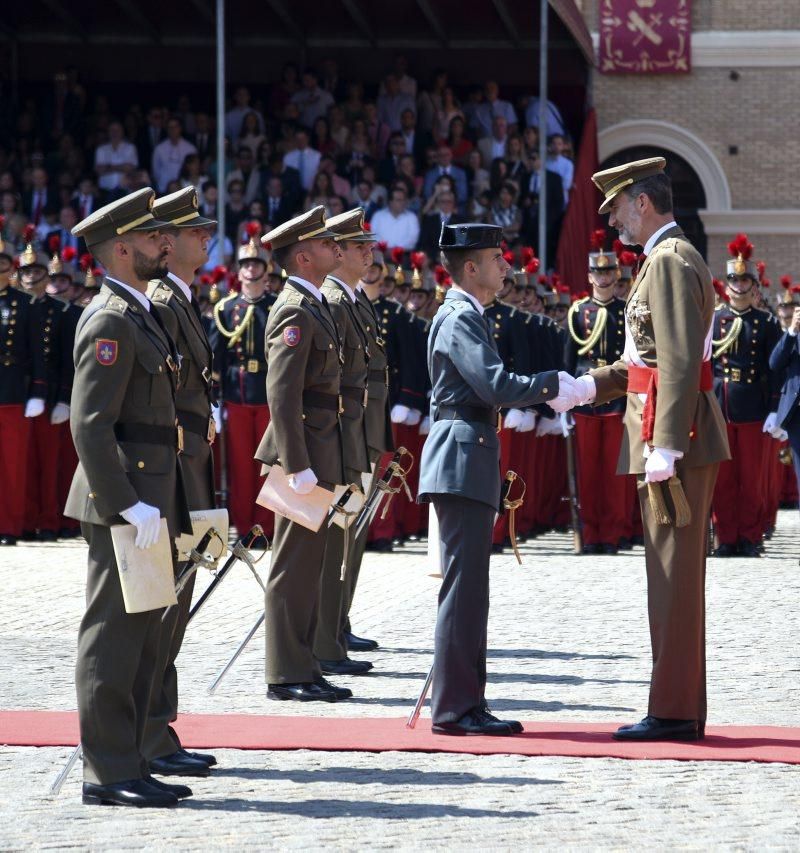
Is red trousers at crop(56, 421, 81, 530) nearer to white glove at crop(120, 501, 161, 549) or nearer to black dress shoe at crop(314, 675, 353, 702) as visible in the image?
black dress shoe at crop(314, 675, 353, 702)

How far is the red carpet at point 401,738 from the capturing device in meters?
5.98

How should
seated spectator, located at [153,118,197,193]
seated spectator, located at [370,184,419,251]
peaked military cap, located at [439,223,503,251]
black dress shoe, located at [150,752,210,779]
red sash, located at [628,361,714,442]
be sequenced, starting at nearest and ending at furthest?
black dress shoe, located at [150,752,210,779]
red sash, located at [628,361,714,442]
peaked military cap, located at [439,223,503,251]
seated spectator, located at [370,184,419,251]
seated spectator, located at [153,118,197,193]

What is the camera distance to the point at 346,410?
8.03m

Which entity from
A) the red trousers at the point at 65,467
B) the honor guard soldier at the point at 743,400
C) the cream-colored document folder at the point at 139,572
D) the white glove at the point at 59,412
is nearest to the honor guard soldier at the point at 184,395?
the cream-colored document folder at the point at 139,572

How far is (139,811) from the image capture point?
521 cm

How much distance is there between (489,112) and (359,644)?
14809mm

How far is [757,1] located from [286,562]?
753 inches

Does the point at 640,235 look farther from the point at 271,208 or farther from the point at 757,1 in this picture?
the point at 757,1

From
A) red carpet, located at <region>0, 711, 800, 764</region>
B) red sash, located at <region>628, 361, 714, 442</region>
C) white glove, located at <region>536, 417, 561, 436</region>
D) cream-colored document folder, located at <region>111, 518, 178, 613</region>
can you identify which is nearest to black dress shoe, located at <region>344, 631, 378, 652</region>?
red carpet, located at <region>0, 711, 800, 764</region>

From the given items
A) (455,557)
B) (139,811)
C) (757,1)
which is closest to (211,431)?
(455,557)

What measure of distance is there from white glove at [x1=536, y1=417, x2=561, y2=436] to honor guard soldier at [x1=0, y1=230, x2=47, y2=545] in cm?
369

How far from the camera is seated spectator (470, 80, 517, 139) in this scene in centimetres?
2200

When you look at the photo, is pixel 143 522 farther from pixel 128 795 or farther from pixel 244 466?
pixel 244 466

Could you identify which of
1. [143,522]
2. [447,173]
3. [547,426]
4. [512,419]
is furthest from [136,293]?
[447,173]
